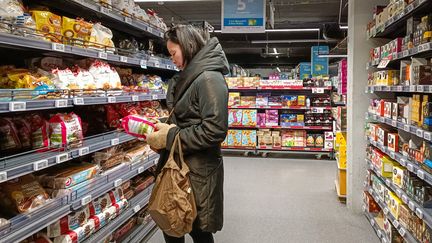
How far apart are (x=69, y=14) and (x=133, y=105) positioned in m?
1.06

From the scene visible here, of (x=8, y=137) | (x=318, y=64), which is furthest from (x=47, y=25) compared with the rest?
(x=318, y=64)

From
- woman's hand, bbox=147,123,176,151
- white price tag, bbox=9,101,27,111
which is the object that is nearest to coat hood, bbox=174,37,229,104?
woman's hand, bbox=147,123,176,151

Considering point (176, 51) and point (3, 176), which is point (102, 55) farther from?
point (3, 176)

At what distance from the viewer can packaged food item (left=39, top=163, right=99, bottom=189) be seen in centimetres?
249

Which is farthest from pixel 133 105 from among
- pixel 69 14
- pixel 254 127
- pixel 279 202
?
pixel 254 127

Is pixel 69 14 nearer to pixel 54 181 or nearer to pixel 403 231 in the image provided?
pixel 54 181

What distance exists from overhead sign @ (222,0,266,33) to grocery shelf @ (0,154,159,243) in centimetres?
561

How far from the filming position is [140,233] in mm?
3623

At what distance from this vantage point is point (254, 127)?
866cm

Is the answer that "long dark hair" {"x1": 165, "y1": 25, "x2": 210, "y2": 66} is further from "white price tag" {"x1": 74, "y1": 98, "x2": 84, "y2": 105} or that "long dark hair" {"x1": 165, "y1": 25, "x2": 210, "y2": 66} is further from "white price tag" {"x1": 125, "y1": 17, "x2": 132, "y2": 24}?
"white price tag" {"x1": 125, "y1": 17, "x2": 132, "y2": 24}

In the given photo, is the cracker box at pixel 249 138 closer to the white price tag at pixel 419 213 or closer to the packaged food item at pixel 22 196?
the white price tag at pixel 419 213

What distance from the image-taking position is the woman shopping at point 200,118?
2037 mm

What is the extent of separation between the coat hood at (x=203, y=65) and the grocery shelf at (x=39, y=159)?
0.81 meters

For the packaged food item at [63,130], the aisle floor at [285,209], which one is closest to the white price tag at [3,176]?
the packaged food item at [63,130]
